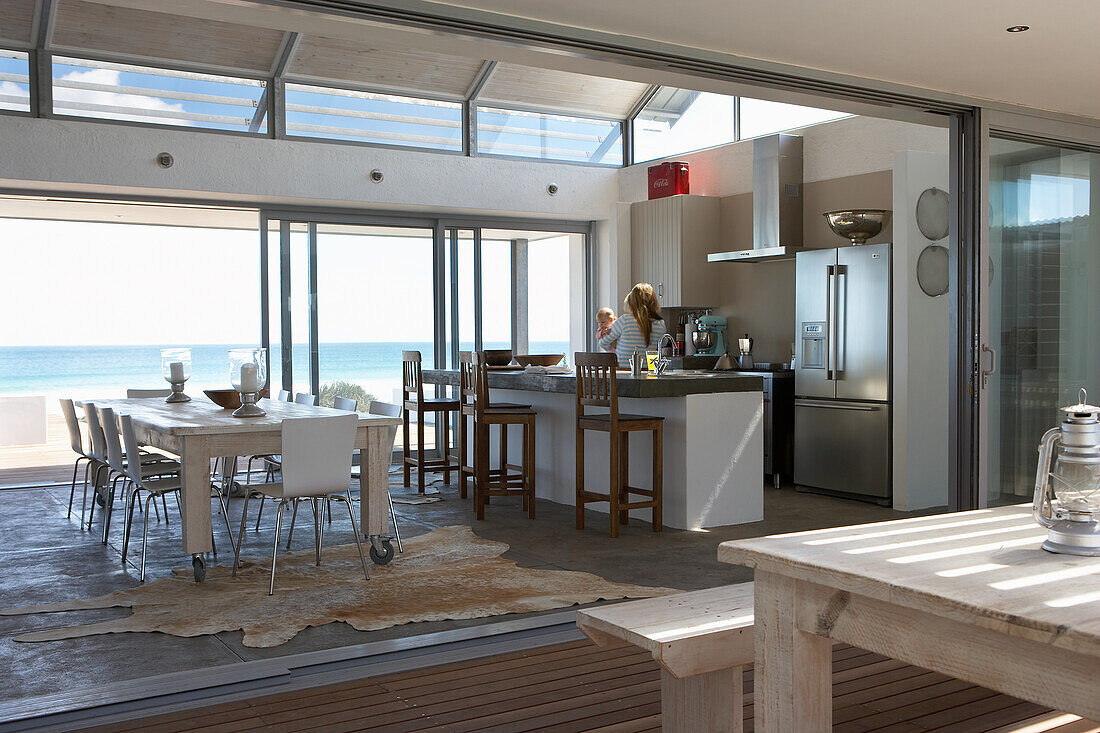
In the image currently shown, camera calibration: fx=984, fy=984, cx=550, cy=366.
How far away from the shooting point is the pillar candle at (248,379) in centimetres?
522

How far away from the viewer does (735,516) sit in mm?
6094

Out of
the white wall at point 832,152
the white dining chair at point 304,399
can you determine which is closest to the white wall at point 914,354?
the white wall at point 832,152

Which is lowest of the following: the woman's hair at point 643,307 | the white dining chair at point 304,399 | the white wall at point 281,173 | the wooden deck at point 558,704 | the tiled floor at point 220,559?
the wooden deck at point 558,704

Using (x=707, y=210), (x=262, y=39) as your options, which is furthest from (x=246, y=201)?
(x=707, y=210)

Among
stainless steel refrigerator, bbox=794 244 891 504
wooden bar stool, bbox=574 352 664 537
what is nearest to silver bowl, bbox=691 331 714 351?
stainless steel refrigerator, bbox=794 244 891 504

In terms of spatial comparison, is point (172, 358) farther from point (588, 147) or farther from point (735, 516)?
point (588, 147)

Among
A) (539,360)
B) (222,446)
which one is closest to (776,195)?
(539,360)

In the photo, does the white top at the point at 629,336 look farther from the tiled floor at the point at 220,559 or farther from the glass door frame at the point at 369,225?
the glass door frame at the point at 369,225

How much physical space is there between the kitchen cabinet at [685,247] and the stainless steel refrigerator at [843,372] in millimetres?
1541

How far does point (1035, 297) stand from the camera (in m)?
5.24

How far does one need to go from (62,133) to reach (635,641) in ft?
22.3

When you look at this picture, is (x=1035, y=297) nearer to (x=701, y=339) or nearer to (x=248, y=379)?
(x=701, y=339)

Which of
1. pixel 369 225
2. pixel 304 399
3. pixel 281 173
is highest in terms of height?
pixel 281 173

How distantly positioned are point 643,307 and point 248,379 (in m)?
2.88
